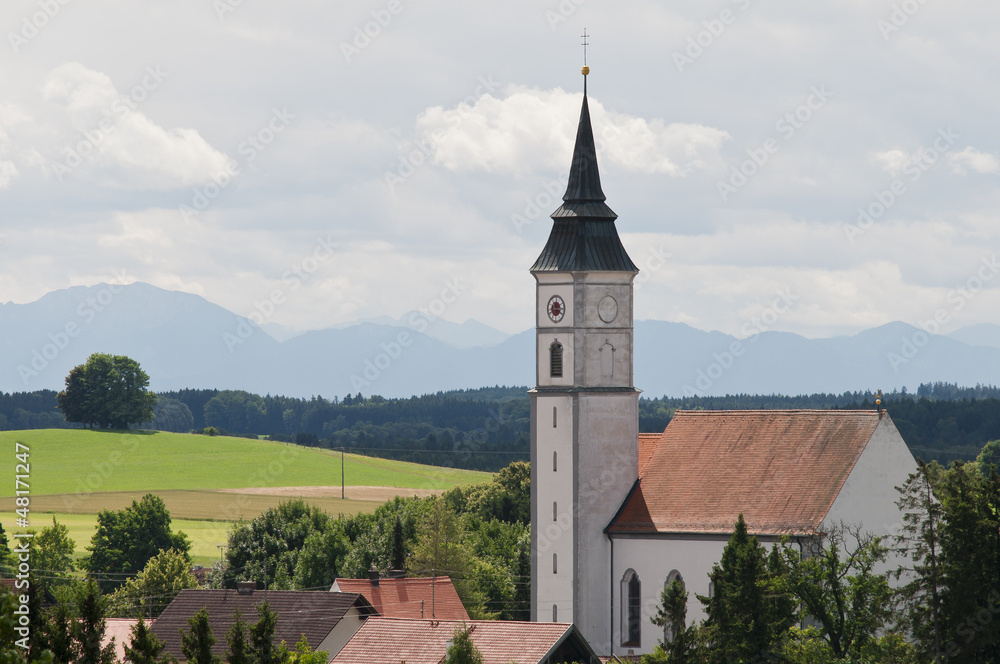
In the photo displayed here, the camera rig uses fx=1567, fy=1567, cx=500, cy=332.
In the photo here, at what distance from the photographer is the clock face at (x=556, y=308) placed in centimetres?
6450

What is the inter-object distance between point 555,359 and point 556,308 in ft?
6.91

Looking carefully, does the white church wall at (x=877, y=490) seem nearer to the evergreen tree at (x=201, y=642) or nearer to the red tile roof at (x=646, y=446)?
the red tile roof at (x=646, y=446)

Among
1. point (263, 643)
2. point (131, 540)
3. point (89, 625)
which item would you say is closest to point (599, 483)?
point (263, 643)

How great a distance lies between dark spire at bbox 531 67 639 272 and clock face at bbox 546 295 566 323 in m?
1.26

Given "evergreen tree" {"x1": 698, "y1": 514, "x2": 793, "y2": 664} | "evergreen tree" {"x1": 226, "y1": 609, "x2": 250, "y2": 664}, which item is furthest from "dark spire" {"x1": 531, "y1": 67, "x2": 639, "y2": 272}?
"evergreen tree" {"x1": 226, "y1": 609, "x2": 250, "y2": 664}

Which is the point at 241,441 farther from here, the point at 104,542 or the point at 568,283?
the point at 568,283

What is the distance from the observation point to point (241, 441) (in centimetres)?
19225

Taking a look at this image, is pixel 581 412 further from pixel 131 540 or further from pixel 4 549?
pixel 131 540

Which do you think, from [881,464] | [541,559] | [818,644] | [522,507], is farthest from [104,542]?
[818,644]

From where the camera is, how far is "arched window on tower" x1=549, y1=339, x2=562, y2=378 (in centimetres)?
6450

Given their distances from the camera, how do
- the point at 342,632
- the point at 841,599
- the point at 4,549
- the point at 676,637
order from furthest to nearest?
1. the point at 4,549
2. the point at 342,632
3. the point at 841,599
4. the point at 676,637

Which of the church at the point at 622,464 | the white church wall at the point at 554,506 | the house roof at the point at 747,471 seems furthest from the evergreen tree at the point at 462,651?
the house roof at the point at 747,471

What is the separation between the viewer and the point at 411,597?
6962cm

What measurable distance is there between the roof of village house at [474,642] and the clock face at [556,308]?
51.0ft
